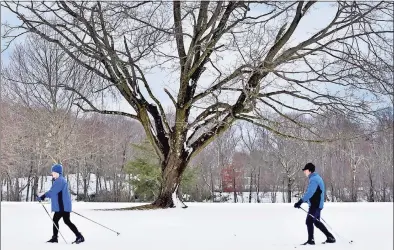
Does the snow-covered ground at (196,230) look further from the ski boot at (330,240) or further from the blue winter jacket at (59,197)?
the blue winter jacket at (59,197)

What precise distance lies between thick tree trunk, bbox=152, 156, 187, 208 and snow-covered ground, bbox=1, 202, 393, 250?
160cm

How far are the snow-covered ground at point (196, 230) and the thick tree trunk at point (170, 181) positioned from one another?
1600mm

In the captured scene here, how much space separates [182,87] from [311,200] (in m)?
6.59

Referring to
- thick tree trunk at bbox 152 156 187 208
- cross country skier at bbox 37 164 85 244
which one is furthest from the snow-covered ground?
thick tree trunk at bbox 152 156 187 208

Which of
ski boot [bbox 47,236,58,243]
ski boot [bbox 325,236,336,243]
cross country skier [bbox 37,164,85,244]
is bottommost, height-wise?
ski boot [bbox 325,236,336,243]

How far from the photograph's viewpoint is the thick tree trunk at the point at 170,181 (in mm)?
14492

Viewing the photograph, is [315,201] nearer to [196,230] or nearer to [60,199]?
[196,230]

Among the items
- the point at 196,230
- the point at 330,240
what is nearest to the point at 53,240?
the point at 196,230

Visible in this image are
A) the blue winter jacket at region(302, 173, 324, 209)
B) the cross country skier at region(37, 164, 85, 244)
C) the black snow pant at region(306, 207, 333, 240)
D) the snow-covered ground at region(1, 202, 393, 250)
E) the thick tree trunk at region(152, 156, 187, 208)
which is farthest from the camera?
the thick tree trunk at region(152, 156, 187, 208)

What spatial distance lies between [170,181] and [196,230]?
5.06m

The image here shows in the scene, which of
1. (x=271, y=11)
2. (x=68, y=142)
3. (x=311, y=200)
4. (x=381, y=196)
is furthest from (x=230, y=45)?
(x=381, y=196)

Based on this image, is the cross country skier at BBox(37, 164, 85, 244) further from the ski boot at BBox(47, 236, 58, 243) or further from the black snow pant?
the black snow pant

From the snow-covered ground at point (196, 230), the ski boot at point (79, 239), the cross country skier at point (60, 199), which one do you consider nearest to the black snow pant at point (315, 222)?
the snow-covered ground at point (196, 230)

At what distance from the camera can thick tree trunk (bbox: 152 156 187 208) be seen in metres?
14.5
